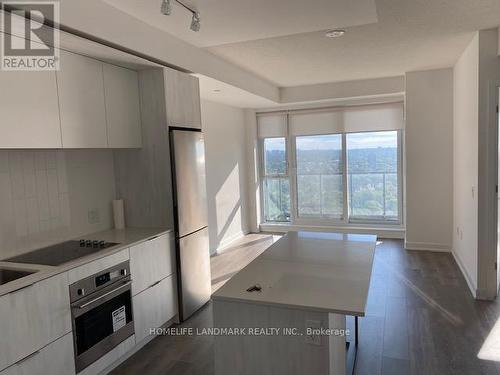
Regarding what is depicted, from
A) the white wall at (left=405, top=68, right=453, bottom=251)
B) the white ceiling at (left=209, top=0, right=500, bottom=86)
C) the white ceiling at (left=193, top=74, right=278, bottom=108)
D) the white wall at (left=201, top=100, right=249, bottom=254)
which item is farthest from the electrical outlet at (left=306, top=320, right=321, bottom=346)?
the white wall at (left=405, top=68, right=453, bottom=251)

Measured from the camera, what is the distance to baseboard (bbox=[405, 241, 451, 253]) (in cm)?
541

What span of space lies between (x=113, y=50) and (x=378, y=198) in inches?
201

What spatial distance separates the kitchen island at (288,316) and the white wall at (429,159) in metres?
3.62

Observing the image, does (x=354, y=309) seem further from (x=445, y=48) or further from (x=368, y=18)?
(x=445, y=48)

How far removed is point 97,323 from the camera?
2.56 meters

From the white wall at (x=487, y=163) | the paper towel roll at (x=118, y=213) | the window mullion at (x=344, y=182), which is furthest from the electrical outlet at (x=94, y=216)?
the window mullion at (x=344, y=182)

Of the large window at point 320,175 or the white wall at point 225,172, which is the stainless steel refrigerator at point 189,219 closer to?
the white wall at point 225,172

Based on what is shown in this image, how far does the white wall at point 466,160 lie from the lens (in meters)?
3.78

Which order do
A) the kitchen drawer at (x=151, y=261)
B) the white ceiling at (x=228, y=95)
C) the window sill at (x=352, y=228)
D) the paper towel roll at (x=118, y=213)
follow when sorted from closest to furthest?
the kitchen drawer at (x=151, y=261), the paper towel roll at (x=118, y=213), the white ceiling at (x=228, y=95), the window sill at (x=352, y=228)

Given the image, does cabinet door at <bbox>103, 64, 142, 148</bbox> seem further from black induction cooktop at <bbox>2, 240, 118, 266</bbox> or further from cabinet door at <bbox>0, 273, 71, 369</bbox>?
cabinet door at <bbox>0, 273, 71, 369</bbox>

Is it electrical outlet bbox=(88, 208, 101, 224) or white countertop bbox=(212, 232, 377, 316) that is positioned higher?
electrical outlet bbox=(88, 208, 101, 224)

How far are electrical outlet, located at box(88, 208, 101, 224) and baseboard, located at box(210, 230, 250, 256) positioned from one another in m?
2.58

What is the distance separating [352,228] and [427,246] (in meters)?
1.37

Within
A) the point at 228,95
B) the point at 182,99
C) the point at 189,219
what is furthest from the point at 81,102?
the point at 228,95
